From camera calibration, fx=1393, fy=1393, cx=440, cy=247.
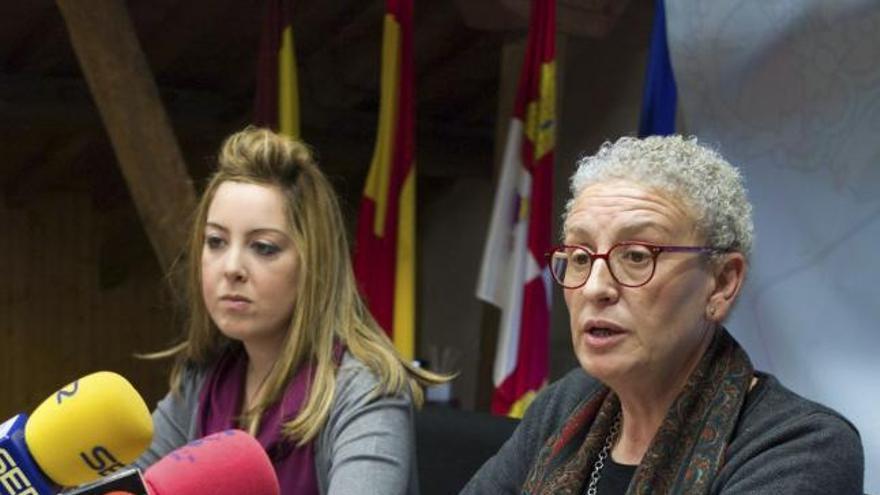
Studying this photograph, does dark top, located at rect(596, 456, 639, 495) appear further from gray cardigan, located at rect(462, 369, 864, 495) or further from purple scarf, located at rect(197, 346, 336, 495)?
purple scarf, located at rect(197, 346, 336, 495)

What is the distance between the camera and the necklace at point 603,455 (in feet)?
4.79

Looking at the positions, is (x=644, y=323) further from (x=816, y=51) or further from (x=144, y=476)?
(x=816, y=51)

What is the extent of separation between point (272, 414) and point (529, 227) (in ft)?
4.88

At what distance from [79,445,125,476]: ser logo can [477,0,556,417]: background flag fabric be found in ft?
6.95

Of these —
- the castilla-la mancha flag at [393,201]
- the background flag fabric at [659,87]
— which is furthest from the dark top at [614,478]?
the castilla-la mancha flag at [393,201]

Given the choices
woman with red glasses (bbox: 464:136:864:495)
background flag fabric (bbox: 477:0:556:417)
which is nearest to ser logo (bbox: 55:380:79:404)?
woman with red glasses (bbox: 464:136:864:495)

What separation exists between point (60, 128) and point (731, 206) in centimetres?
394

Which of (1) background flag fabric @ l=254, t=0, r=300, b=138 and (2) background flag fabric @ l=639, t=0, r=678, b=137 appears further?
(1) background flag fabric @ l=254, t=0, r=300, b=138

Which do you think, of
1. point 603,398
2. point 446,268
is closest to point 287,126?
point 603,398

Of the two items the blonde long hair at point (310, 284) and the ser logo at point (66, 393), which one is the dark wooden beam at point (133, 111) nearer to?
the blonde long hair at point (310, 284)

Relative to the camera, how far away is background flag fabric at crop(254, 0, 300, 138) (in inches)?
136

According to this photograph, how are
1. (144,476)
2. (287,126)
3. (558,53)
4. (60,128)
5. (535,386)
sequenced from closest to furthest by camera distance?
(144,476) < (535,386) < (287,126) < (558,53) < (60,128)

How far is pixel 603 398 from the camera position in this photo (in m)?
1.53

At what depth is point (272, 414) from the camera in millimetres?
1836
